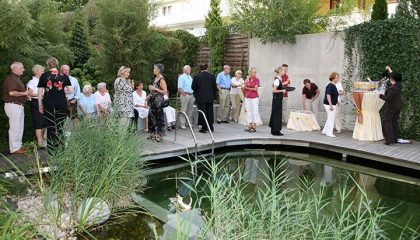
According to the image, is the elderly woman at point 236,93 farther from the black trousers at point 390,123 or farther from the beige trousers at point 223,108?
the black trousers at point 390,123

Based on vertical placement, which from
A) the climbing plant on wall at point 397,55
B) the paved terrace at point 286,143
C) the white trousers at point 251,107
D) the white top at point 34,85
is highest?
the climbing plant on wall at point 397,55

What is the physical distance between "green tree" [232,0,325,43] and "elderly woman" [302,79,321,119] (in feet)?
5.38

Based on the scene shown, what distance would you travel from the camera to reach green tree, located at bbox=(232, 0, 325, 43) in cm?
1021

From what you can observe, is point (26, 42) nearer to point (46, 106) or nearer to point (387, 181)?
point (46, 106)

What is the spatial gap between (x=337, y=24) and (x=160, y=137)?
6112 millimetres

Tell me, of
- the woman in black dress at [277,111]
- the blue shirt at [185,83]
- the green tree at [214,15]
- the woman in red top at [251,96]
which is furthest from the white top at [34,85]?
the green tree at [214,15]

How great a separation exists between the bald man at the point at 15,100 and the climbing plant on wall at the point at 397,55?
7.08 meters

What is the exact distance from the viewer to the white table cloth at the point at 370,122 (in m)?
8.08

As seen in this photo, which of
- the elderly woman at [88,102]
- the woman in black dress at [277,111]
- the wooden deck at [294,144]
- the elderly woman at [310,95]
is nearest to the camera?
the wooden deck at [294,144]

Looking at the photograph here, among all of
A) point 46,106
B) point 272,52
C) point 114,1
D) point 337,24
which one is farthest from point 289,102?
point 46,106

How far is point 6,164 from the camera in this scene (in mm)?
6145

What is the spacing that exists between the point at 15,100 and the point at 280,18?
6.70 metres

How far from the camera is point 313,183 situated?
6148 millimetres

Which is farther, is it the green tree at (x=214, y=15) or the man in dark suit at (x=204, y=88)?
the green tree at (x=214, y=15)
